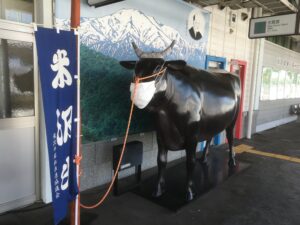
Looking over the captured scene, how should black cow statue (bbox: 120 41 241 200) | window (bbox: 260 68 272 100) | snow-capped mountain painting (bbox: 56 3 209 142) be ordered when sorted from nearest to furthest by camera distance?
black cow statue (bbox: 120 41 241 200) → snow-capped mountain painting (bbox: 56 3 209 142) → window (bbox: 260 68 272 100)

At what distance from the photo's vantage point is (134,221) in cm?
288

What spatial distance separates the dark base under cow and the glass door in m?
1.43

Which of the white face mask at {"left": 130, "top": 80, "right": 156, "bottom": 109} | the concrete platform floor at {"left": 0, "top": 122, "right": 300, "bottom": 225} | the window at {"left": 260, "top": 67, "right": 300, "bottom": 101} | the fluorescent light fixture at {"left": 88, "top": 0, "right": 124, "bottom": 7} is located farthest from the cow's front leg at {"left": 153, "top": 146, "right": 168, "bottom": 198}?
the window at {"left": 260, "top": 67, "right": 300, "bottom": 101}

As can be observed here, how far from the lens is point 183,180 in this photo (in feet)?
12.9

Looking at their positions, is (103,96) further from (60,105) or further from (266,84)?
(266,84)

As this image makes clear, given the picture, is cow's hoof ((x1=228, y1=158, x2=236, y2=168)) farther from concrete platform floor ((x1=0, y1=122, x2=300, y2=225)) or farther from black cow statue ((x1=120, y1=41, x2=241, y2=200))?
black cow statue ((x1=120, y1=41, x2=241, y2=200))

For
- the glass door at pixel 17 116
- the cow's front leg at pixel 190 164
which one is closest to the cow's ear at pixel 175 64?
the cow's front leg at pixel 190 164

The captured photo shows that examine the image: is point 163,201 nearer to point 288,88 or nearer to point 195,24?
point 195,24

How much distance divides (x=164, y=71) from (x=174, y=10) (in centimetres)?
199

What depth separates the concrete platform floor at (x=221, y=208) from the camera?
9.46 feet

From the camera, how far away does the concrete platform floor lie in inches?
114

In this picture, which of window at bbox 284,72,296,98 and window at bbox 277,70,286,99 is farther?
window at bbox 284,72,296,98

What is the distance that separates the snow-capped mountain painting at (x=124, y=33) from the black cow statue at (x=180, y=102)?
0.57 metres

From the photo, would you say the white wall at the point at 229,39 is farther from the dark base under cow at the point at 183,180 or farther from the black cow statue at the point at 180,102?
the dark base under cow at the point at 183,180
